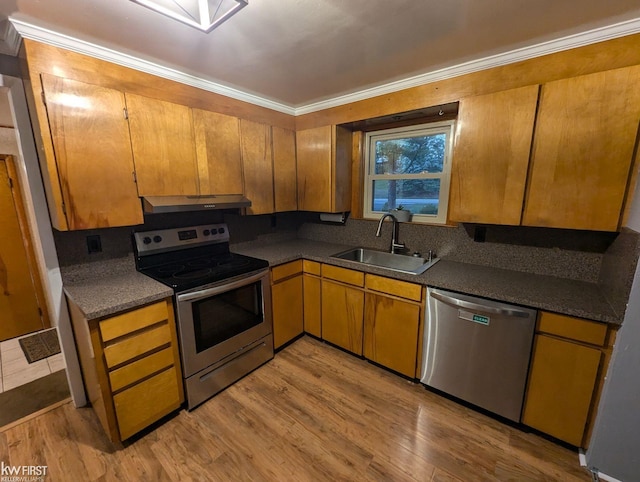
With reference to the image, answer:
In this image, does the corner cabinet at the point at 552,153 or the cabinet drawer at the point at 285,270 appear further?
the cabinet drawer at the point at 285,270

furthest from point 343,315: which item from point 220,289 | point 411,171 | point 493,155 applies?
point 493,155

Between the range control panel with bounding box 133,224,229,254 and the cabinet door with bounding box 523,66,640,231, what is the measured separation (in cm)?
243

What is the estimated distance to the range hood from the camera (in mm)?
1778

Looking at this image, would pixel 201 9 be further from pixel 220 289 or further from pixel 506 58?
pixel 506 58

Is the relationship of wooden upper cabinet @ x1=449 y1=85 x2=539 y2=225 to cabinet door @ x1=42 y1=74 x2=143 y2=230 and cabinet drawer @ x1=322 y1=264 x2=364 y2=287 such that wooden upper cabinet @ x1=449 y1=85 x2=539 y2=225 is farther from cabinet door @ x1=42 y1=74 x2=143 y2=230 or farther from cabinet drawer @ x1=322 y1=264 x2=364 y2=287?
cabinet door @ x1=42 y1=74 x2=143 y2=230

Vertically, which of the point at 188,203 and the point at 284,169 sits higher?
the point at 284,169

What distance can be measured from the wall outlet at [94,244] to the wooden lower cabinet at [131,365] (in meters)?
0.38

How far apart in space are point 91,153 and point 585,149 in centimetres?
283

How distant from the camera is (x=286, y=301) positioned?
2494 mm

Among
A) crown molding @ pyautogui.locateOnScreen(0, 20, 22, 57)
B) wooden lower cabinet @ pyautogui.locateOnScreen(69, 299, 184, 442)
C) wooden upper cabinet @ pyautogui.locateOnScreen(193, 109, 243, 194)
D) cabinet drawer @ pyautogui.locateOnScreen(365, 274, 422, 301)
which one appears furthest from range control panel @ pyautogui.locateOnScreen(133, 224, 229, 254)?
cabinet drawer @ pyautogui.locateOnScreen(365, 274, 422, 301)

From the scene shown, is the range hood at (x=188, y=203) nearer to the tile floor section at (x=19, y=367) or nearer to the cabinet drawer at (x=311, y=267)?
the cabinet drawer at (x=311, y=267)

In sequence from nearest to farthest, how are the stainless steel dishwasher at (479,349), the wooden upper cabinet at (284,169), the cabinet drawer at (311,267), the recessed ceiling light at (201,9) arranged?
the recessed ceiling light at (201,9)
the stainless steel dishwasher at (479,349)
the cabinet drawer at (311,267)
the wooden upper cabinet at (284,169)

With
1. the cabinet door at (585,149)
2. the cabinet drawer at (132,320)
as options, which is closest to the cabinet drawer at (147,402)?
the cabinet drawer at (132,320)

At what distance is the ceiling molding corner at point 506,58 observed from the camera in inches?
55.4
